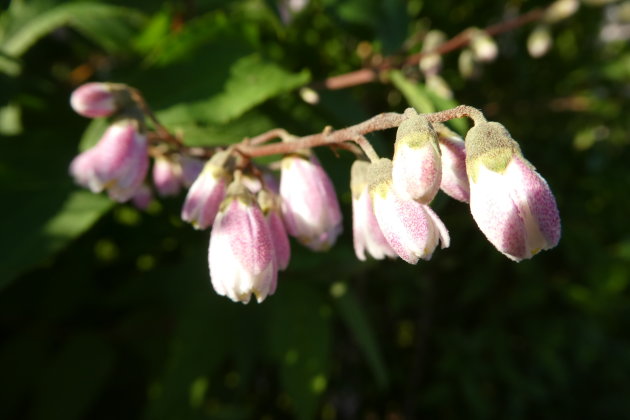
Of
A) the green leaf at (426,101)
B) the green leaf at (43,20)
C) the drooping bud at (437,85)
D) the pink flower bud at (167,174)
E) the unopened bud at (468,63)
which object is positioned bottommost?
the unopened bud at (468,63)

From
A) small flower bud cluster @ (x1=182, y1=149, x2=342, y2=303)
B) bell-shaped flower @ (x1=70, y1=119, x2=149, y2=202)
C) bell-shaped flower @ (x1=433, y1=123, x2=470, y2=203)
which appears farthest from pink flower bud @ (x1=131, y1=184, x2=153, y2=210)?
bell-shaped flower @ (x1=433, y1=123, x2=470, y2=203)

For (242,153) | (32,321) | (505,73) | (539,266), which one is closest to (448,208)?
(539,266)

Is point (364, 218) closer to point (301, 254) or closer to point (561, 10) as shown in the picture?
point (301, 254)

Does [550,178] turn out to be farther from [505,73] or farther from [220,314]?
[220,314]

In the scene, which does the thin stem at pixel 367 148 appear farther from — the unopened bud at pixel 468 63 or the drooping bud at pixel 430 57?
the unopened bud at pixel 468 63

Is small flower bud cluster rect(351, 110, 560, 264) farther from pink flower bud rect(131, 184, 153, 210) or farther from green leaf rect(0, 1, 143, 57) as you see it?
green leaf rect(0, 1, 143, 57)

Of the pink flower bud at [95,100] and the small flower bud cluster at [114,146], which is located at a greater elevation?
the pink flower bud at [95,100]

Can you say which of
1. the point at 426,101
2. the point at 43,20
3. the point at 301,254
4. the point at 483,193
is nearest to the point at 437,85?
the point at 426,101

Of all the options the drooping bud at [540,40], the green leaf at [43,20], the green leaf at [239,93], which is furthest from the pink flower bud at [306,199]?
the drooping bud at [540,40]
